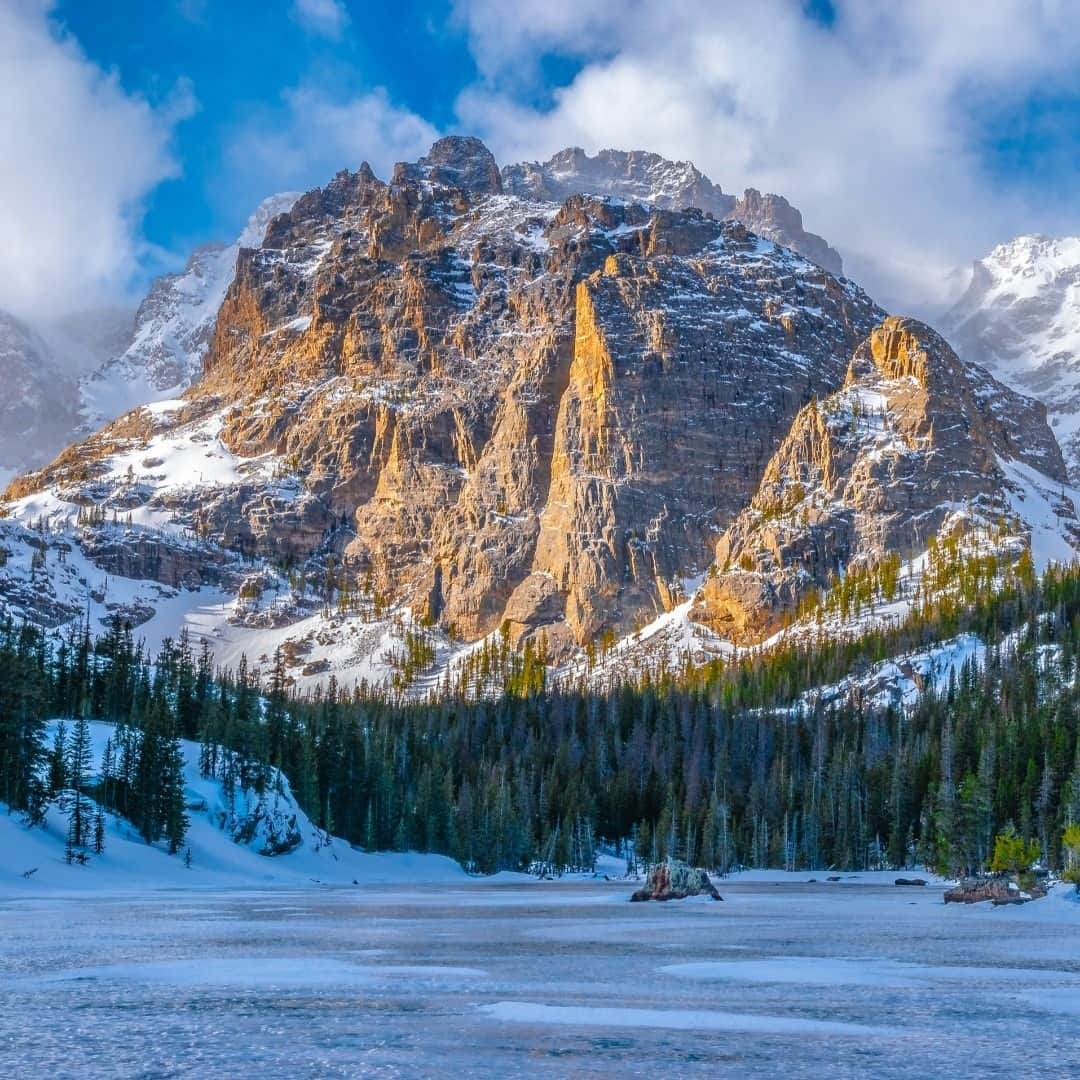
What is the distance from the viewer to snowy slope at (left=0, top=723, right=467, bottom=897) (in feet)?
255

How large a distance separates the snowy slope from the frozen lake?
29.7 metres

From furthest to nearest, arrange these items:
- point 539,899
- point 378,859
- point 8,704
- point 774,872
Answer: point 774,872, point 378,859, point 8,704, point 539,899

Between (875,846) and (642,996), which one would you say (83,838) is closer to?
(642,996)

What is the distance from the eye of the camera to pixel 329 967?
30.3 meters

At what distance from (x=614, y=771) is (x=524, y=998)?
166378mm

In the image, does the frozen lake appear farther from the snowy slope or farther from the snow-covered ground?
the snowy slope

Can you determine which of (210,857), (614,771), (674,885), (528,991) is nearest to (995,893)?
(674,885)

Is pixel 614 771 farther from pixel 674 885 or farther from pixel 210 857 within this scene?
pixel 674 885

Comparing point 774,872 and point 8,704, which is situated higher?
point 8,704

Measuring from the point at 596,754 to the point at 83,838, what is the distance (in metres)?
111

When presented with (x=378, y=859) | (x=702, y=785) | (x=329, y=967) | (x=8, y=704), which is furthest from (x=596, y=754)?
(x=329, y=967)

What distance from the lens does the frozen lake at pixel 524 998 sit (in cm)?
1808

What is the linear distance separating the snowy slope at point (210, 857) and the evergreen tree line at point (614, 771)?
2.57 m

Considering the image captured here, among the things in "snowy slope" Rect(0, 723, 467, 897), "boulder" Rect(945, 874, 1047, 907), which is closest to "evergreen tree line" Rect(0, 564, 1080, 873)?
"snowy slope" Rect(0, 723, 467, 897)
